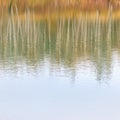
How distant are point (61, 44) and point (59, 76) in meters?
10.8

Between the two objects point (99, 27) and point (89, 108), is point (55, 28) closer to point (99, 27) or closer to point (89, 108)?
point (99, 27)

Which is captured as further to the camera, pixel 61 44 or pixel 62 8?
pixel 62 8

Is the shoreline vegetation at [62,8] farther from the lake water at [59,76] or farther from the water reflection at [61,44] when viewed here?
the lake water at [59,76]

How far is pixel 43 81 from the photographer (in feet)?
72.1

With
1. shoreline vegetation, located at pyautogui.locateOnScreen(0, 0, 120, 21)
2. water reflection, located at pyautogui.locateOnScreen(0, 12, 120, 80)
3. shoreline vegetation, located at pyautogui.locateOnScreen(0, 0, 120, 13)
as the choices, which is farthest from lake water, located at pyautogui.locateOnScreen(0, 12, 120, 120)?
shoreline vegetation, located at pyautogui.locateOnScreen(0, 0, 120, 13)

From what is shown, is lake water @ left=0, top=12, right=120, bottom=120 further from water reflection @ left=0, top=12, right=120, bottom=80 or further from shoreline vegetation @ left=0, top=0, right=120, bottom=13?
shoreline vegetation @ left=0, top=0, right=120, bottom=13

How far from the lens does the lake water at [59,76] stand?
17.6 metres

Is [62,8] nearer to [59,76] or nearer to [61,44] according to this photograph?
[61,44]

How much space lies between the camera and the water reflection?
2539 centimetres

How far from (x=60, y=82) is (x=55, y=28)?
71.2 ft

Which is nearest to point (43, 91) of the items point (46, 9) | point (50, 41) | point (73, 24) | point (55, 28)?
point (50, 41)

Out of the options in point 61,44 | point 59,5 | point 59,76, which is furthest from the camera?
point 59,5

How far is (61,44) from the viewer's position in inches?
1309

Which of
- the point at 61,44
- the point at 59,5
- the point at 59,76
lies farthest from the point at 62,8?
the point at 59,76
